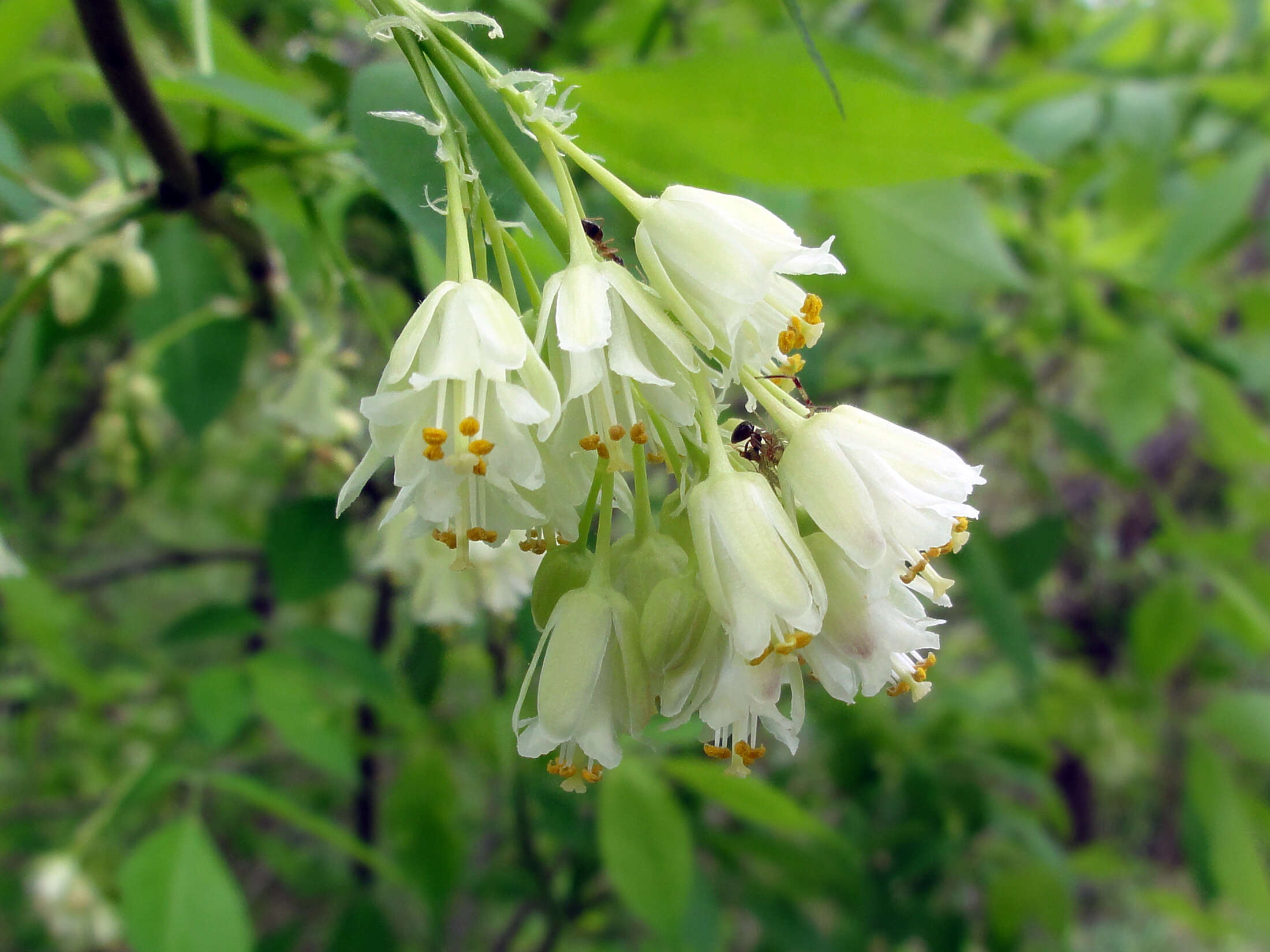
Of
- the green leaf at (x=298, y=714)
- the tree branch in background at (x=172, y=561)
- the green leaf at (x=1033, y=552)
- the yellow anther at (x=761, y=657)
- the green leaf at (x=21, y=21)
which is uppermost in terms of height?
the tree branch in background at (x=172, y=561)

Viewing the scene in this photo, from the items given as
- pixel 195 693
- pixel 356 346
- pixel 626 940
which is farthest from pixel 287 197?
pixel 626 940

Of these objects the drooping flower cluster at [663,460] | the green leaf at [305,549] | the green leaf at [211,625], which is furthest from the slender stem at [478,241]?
the green leaf at [211,625]

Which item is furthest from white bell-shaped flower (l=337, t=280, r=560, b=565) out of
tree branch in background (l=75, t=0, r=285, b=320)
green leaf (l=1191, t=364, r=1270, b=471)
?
green leaf (l=1191, t=364, r=1270, b=471)

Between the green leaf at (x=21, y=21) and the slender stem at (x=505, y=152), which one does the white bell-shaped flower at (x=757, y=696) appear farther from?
the green leaf at (x=21, y=21)

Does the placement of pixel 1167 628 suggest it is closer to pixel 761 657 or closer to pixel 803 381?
pixel 803 381

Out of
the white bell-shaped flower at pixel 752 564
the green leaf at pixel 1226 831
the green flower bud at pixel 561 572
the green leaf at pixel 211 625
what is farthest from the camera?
the green leaf at pixel 1226 831
